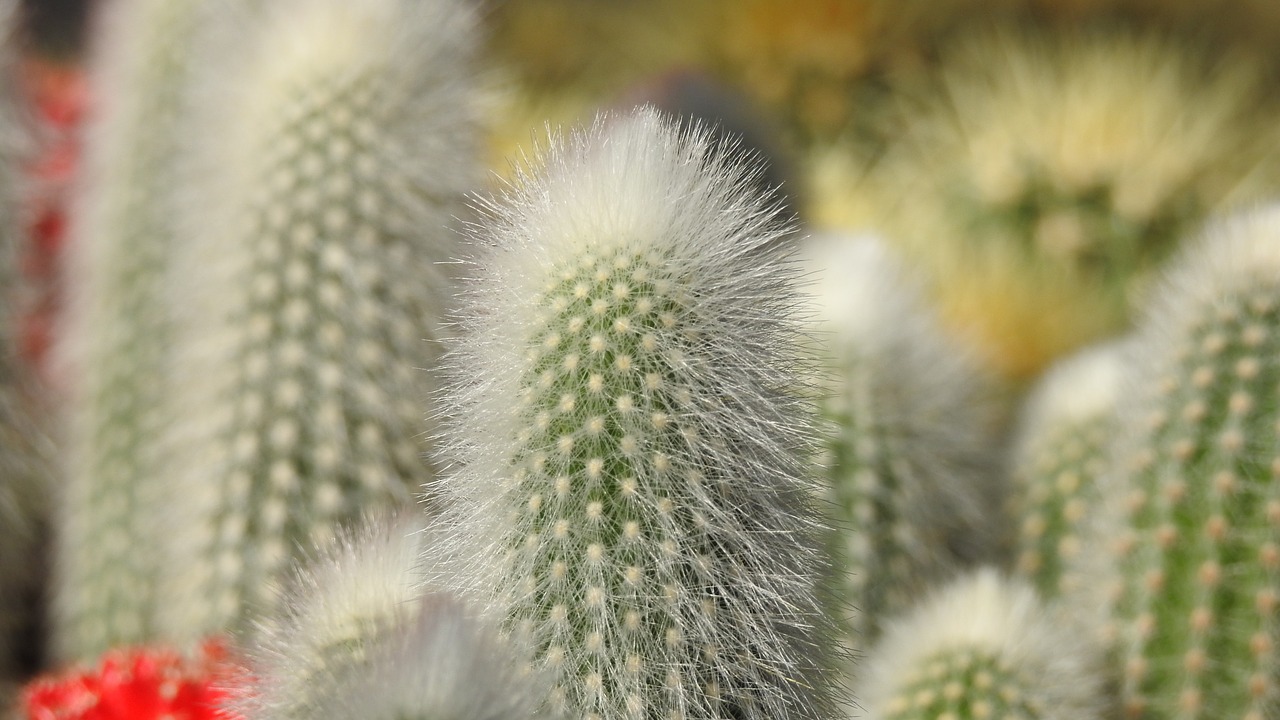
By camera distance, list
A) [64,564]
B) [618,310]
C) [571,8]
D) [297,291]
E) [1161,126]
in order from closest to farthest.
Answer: [618,310] < [297,291] < [64,564] < [1161,126] < [571,8]

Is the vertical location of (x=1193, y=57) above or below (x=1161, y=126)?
above

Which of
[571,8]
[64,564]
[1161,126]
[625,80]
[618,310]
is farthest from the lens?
[571,8]

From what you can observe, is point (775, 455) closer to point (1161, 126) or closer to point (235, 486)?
point (235, 486)

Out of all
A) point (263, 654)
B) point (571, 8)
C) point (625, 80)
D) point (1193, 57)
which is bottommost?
point (263, 654)

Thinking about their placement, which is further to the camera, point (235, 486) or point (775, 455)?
point (235, 486)

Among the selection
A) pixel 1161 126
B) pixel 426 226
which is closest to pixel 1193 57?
pixel 1161 126

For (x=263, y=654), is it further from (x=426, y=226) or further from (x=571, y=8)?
(x=571, y=8)

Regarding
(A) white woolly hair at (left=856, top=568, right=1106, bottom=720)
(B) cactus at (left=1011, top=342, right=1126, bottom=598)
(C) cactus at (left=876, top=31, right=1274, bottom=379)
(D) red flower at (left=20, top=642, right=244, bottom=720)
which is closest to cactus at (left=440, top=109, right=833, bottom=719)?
(A) white woolly hair at (left=856, top=568, right=1106, bottom=720)

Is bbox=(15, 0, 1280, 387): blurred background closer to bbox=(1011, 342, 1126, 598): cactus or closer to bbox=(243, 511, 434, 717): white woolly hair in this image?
bbox=(1011, 342, 1126, 598): cactus
